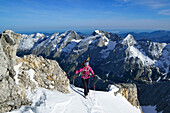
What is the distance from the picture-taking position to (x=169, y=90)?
312 ft

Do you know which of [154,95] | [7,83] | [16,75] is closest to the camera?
[7,83]

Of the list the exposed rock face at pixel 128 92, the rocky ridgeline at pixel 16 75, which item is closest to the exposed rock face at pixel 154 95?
the exposed rock face at pixel 128 92

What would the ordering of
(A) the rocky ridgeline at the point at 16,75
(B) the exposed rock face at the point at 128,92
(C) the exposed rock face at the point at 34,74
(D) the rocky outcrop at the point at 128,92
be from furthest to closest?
1. (B) the exposed rock face at the point at 128,92
2. (D) the rocky outcrop at the point at 128,92
3. (C) the exposed rock face at the point at 34,74
4. (A) the rocky ridgeline at the point at 16,75

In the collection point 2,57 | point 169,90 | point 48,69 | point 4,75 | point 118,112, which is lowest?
point 169,90

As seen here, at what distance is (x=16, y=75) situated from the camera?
1316 centimetres

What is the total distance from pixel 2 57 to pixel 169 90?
108 metres

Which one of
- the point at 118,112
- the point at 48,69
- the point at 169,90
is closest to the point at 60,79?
the point at 48,69

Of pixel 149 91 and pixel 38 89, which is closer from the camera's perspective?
pixel 38 89

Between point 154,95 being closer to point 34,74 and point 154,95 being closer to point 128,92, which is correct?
point 128,92

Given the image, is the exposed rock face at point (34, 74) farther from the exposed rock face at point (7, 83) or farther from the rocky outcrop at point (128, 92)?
the rocky outcrop at point (128, 92)

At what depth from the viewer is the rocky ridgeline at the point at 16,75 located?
10203mm

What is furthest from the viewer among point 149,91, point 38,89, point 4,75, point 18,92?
point 149,91

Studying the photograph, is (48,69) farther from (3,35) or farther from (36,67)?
(3,35)

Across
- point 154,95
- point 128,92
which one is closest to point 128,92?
point 128,92
